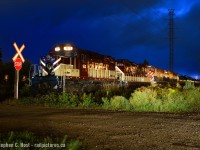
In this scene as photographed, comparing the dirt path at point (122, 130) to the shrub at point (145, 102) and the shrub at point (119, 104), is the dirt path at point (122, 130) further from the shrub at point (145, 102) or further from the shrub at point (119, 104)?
the shrub at point (119, 104)

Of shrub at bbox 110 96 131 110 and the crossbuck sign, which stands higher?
the crossbuck sign

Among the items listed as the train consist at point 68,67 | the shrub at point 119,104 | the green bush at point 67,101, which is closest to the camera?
the shrub at point 119,104

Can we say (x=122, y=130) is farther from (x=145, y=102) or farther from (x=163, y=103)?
(x=163, y=103)

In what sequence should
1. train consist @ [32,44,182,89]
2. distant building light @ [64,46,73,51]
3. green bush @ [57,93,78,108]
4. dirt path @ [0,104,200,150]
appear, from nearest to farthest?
1. dirt path @ [0,104,200,150]
2. green bush @ [57,93,78,108]
3. train consist @ [32,44,182,89]
4. distant building light @ [64,46,73,51]

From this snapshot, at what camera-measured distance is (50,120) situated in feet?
39.2

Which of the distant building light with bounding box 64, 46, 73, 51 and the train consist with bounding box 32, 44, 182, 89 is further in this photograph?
the distant building light with bounding box 64, 46, 73, 51

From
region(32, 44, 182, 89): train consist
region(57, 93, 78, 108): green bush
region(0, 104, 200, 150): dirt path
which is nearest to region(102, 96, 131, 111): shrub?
region(57, 93, 78, 108): green bush

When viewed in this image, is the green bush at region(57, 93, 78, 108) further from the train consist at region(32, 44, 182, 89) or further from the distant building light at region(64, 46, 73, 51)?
the distant building light at region(64, 46, 73, 51)

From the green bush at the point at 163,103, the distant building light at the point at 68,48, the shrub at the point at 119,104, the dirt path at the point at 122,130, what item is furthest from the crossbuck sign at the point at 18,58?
the distant building light at the point at 68,48

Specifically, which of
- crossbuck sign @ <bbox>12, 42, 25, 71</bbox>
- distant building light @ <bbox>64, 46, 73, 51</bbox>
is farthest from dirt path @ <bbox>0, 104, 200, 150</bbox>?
distant building light @ <bbox>64, 46, 73, 51</bbox>

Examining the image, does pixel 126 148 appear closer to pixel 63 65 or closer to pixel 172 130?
pixel 172 130

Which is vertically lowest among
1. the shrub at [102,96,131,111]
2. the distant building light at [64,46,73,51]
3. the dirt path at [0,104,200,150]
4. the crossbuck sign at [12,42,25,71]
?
the dirt path at [0,104,200,150]

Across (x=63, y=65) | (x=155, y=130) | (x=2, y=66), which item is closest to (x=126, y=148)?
(x=155, y=130)

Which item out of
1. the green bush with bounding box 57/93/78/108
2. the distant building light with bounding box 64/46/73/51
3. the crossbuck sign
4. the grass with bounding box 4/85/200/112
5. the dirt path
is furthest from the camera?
the distant building light with bounding box 64/46/73/51
